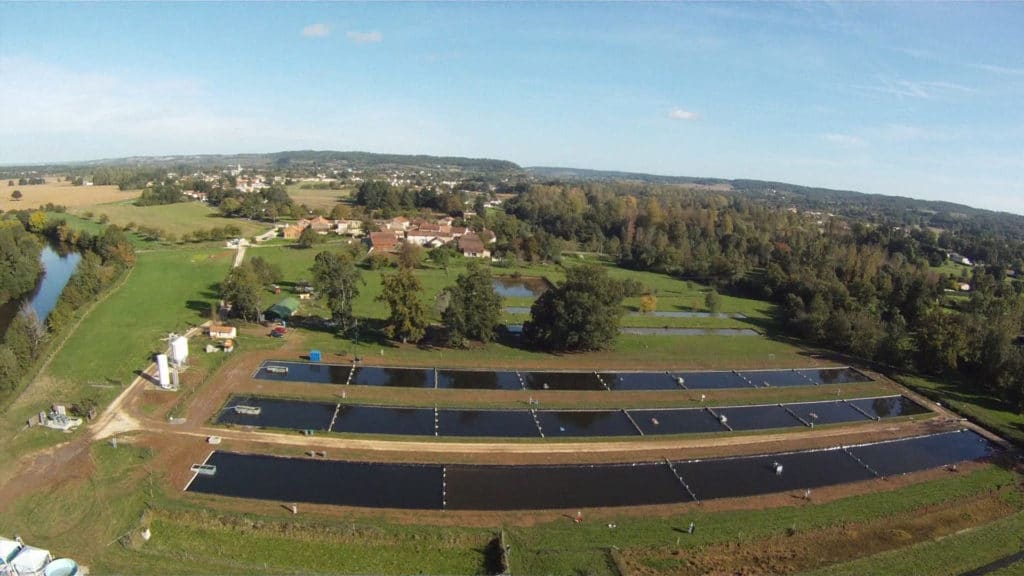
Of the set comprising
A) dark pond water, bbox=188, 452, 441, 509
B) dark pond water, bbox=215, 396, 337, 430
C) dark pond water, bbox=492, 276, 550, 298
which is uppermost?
dark pond water, bbox=492, 276, 550, 298

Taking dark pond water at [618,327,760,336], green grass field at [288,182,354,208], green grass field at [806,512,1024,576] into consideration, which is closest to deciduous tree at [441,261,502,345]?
dark pond water at [618,327,760,336]

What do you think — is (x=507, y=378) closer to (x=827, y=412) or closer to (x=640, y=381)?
(x=640, y=381)

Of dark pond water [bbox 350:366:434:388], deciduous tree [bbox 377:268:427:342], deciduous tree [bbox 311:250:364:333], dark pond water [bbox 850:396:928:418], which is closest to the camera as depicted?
dark pond water [bbox 350:366:434:388]

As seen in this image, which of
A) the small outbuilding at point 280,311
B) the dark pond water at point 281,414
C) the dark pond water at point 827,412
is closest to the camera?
the dark pond water at point 281,414

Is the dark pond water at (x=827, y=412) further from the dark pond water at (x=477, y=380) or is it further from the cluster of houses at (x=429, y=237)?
the cluster of houses at (x=429, y=237)

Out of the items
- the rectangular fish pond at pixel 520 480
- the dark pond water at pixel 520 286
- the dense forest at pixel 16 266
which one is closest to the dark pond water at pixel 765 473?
the rectangular fish pond at pixel 520 480

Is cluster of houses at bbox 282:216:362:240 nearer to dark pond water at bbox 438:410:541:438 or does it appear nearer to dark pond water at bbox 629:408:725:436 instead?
dark pond water at bbox 438:410:541:438
